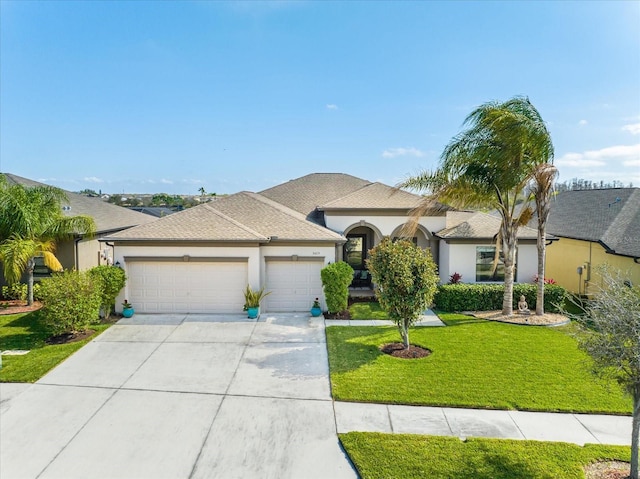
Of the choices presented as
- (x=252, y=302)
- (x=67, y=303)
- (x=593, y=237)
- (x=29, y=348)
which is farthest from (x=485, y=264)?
(x=29, y=348)

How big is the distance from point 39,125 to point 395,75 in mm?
20995

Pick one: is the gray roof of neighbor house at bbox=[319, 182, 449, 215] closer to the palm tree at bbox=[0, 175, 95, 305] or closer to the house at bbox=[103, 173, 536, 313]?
the house at bbox=[103, 173, 536, 313]

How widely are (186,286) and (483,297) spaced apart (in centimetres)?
1197

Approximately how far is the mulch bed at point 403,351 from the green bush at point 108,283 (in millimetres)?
9867

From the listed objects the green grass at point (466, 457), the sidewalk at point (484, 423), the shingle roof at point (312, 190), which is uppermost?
the shingle roof at point (312, 190)

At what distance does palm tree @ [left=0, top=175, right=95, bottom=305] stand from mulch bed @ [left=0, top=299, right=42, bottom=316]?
351 millimetres

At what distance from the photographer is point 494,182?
43.8ft

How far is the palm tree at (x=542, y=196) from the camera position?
42.4ft

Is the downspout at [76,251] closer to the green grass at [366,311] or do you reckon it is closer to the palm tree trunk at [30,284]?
the palm tree trunk at [30,284]

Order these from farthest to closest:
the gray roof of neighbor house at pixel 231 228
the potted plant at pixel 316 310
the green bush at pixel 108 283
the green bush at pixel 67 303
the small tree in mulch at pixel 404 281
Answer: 1. the potted plant at pixel 316 310
2. the gray roof of neighbor house at pixel 231 228
3. the green bush at pixel 108 283
4. the green bush at pixel 67 303
5. the small tree in mulch at pixel 404 281

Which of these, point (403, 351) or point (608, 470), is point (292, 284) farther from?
point (608, 470)

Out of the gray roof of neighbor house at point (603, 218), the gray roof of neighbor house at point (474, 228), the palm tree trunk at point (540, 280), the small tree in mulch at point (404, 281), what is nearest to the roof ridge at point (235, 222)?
the small tree in mulch at point (404, 281)

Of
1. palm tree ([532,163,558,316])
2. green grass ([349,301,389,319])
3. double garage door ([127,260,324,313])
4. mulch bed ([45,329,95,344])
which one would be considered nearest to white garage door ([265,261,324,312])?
double garage door ([127,260,324,313])

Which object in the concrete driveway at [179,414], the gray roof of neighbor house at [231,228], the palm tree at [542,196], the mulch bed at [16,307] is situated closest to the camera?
the concrete driveway at [179,414]
